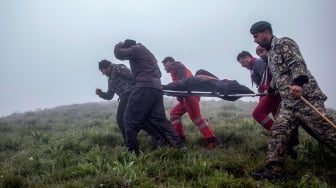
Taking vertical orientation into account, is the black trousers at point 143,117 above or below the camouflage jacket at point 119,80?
below

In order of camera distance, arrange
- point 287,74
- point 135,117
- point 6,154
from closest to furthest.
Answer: point 287,74 → point 135,117 → point 6,154

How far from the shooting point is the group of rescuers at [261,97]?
210 inches

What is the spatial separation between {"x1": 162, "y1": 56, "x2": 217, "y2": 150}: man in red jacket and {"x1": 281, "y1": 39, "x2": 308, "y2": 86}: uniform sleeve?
10.0 feet

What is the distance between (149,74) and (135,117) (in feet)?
3.37

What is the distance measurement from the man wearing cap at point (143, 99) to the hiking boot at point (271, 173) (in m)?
2.20

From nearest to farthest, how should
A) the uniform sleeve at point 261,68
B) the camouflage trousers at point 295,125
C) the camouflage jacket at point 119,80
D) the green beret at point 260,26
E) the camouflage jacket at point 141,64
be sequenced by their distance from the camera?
1. the camouflage trousers at point 295,125
2. the green beret at point 260,26
3. the camouflage jacket at point 141,64
4. the uniform sleeve at point 261,68
5. the camouflage jacket at point 119,80

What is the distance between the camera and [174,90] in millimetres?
8180

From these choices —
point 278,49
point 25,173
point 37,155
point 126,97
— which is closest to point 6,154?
point 37,155

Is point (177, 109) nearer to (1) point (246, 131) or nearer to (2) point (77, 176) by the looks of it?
(1) point (246, 131)

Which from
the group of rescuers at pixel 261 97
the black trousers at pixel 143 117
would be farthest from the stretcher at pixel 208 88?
the black trousers at pixel 143 117

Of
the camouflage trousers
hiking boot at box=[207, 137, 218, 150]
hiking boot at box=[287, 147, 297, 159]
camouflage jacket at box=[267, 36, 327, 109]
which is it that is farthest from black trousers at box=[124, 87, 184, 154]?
camouflage jacket at box=[267, 36, 327, 109]

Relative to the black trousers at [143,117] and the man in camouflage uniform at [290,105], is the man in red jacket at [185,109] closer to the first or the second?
the black trousers at [143,117]

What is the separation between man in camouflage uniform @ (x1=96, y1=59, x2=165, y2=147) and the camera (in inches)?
323

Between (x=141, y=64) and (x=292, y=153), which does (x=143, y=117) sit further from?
(x=292, y=153)
